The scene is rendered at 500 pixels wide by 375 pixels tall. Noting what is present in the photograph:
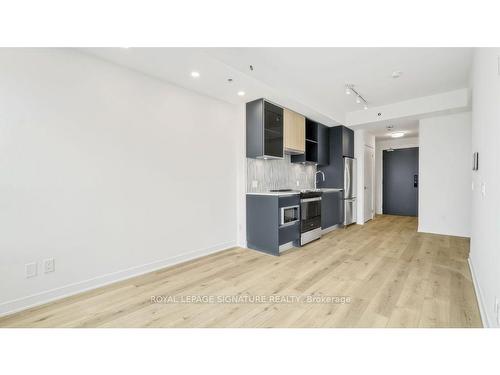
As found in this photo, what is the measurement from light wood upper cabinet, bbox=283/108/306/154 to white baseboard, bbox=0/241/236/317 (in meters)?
2.31

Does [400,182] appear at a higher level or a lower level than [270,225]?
higher

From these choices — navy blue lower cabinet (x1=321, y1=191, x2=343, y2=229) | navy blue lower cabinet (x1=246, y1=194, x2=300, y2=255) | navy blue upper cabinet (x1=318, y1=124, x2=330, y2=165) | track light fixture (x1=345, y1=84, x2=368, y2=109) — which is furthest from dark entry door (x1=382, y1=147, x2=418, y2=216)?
navy blue lower cabinet (x1=246, y1=194, x2=300, y2=255)

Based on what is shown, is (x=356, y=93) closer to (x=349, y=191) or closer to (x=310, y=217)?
(x=349, y=191)

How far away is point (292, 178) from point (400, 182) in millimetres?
4633

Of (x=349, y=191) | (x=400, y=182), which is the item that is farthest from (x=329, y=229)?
(x=400, y=182)

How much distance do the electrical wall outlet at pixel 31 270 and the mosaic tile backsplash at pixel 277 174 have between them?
2.70m

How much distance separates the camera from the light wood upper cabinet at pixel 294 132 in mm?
4062

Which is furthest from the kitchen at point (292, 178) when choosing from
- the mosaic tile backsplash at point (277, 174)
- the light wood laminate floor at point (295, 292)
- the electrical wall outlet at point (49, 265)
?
the electrical wall outlet at point (49, 265)

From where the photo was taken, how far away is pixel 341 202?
536cm

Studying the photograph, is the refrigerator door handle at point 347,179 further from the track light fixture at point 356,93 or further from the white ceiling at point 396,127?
the track light fixture at point 356,93

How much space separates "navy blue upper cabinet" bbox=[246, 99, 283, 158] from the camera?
11.9 ft

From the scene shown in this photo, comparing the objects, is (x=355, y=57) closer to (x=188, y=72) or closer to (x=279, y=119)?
(x=279, y=119)

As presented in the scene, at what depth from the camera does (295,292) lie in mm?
2283

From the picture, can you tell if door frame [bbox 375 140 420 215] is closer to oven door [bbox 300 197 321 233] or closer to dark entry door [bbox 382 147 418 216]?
dark entry door [bbox 382 147 418 216]
